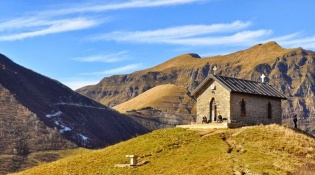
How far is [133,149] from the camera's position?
55375 mm

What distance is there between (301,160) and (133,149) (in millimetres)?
17066

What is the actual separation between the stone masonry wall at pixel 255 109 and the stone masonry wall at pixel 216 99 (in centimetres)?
77

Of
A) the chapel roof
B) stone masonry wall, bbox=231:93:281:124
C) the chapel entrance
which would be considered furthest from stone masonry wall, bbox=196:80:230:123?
stone masonry wall, bbox=231:93:281:124

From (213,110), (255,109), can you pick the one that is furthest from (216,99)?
(255,109)

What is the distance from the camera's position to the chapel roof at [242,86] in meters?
65.7

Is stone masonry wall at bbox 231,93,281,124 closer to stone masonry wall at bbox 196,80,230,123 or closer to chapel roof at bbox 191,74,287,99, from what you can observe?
chapel roof at bbox 191,74,287,99

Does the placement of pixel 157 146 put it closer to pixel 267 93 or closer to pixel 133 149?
pixel 133 149

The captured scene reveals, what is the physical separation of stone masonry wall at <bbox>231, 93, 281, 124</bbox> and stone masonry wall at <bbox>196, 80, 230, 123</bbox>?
2.54 feet

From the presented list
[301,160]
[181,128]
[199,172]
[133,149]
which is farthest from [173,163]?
[181,128]

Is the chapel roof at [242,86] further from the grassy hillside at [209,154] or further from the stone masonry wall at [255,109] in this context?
the grassy hillside at [209,154]

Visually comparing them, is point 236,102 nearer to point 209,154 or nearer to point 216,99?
point 216,99

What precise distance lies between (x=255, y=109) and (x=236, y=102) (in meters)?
3.57

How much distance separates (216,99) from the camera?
219 feet

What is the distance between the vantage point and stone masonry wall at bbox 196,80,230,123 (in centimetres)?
6506
